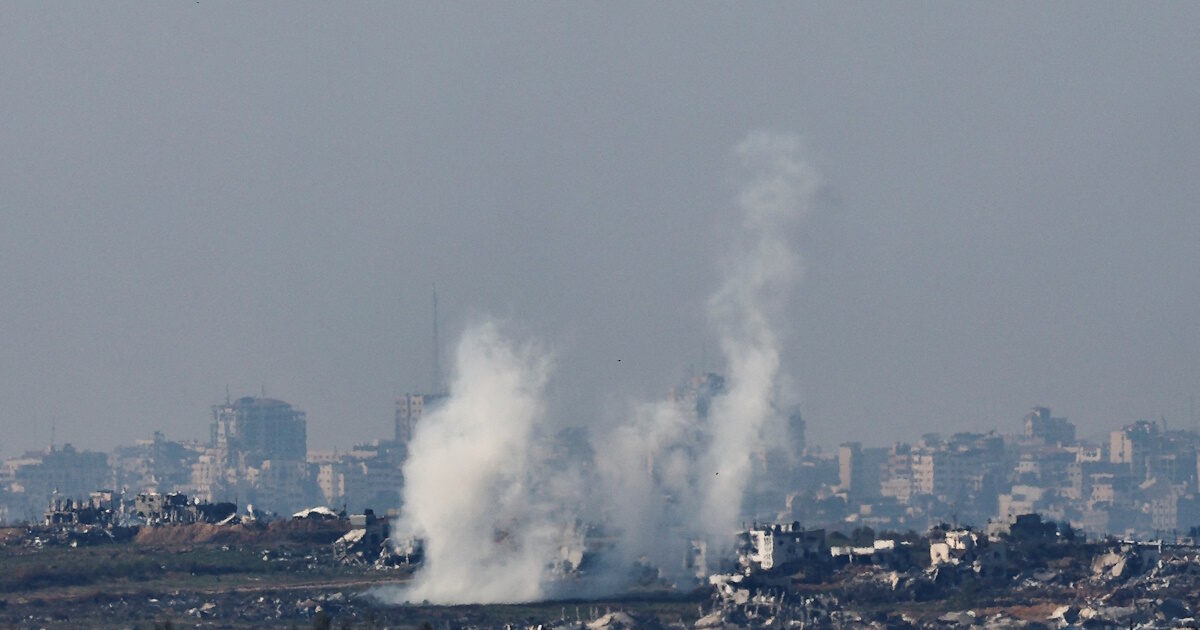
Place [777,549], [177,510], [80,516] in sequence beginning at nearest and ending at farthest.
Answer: [777,549] < [80,516] < [177,510]

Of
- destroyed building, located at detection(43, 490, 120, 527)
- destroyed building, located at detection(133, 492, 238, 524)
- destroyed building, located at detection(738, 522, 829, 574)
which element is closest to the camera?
destroyed building, located at detection(738, 522, 829, 574)

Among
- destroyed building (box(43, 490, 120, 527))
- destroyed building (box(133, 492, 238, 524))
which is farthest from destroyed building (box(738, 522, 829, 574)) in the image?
destroyed building (box(43, 490, 120, 527))

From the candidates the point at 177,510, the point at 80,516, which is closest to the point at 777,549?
the point at 177,510

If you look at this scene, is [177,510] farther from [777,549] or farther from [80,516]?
[777,549]

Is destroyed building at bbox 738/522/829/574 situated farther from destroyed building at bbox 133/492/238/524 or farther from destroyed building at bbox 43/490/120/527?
destroyed building at bbox 43/490/120/527

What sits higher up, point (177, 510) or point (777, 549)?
point (177, 510)

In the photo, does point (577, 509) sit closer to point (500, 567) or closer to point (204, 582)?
point (500, 567)

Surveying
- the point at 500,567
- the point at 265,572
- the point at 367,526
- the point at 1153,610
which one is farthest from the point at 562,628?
the point at 367,526

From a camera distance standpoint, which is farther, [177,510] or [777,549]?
[177,510]

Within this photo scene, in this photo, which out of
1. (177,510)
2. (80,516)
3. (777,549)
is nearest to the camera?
(777,549)

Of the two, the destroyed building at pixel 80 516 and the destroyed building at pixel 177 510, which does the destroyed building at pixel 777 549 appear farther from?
the destroyed building at pixel 80 516

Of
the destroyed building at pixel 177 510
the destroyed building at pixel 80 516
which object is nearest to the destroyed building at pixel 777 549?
the destroyed building at pixel 177 510
